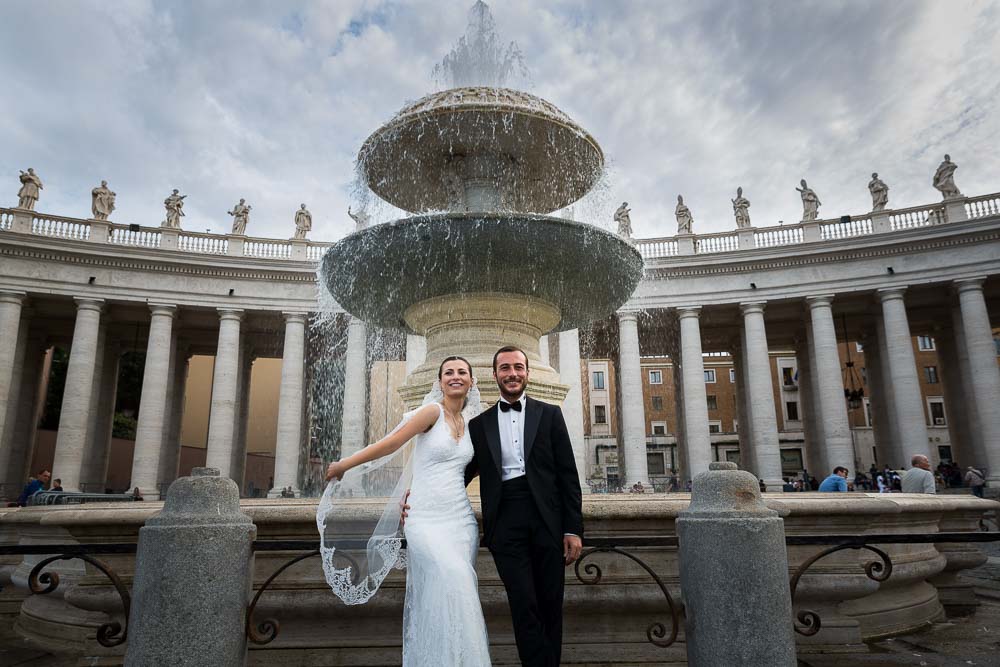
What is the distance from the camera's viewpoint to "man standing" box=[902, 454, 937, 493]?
1228 centimetres

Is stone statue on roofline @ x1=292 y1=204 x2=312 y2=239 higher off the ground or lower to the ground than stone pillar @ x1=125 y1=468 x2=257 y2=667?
higher

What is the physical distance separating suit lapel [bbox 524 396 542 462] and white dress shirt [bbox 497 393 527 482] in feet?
0.10

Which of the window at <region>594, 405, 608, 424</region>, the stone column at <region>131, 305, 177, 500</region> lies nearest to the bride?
the stone column at <region>131, 305, 177, 500</region>

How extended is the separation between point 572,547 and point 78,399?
31.6m

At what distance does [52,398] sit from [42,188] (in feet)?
73.0

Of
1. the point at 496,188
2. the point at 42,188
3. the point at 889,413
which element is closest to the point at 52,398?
the point at 42,188

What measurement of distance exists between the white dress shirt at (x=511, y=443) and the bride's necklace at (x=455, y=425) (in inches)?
9.9

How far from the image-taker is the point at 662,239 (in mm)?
33594

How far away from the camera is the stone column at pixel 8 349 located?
2827cm

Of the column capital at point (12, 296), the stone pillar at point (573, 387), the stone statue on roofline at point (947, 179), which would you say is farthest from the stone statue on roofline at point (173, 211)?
the stone statue on roofline at point (947, 179)

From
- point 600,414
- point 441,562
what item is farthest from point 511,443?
point 600,414

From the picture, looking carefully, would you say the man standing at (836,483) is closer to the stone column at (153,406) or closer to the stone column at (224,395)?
the stone column at (224,395)

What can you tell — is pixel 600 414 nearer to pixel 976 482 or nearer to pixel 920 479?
pixel 976 482

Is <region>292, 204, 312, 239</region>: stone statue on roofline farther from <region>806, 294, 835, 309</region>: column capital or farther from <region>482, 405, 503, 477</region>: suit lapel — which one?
<region>482, 405, 503, 477</region>: suit lapel
